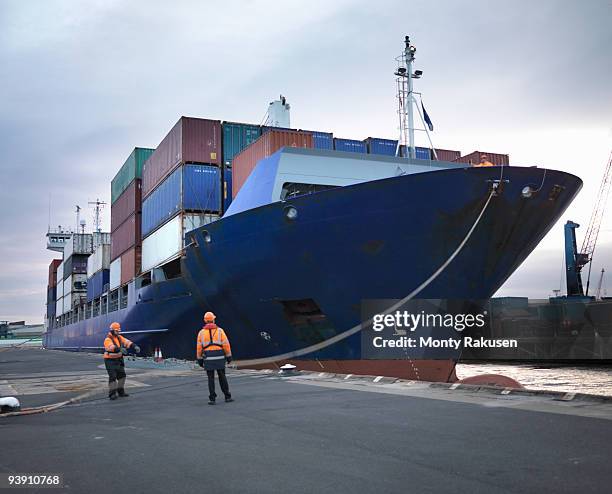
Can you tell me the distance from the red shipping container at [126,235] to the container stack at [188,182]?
17.1 ft

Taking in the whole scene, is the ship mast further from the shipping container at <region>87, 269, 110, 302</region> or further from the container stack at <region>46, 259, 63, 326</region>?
the container stack at <region>46, 259, 63, 326</region>

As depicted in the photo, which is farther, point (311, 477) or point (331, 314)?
point (331, 314)

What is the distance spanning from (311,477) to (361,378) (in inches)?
294

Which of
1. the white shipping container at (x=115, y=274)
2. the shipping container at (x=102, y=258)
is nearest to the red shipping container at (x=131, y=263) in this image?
the white shipping container at (x=115, y=274)

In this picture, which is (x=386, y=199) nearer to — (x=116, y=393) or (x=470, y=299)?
(x=470, y=299)

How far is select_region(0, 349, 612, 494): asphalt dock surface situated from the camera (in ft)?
13.5

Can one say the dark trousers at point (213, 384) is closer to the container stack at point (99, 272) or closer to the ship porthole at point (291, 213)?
the ship porthole at point (291, 213)

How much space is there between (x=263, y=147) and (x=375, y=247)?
6.09 metres

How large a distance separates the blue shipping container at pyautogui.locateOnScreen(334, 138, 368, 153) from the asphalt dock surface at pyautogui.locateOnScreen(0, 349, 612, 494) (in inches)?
538

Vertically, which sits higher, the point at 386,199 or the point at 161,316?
the point at 386,199

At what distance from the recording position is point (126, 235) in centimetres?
2967

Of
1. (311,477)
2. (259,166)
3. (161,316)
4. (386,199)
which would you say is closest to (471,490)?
(311,477)

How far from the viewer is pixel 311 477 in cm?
425

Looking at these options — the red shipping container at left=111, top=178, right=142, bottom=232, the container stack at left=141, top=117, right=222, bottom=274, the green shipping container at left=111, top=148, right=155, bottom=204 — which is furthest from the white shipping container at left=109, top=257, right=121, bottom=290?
the container stack at left=141, top=117, right=222, bottom=274
